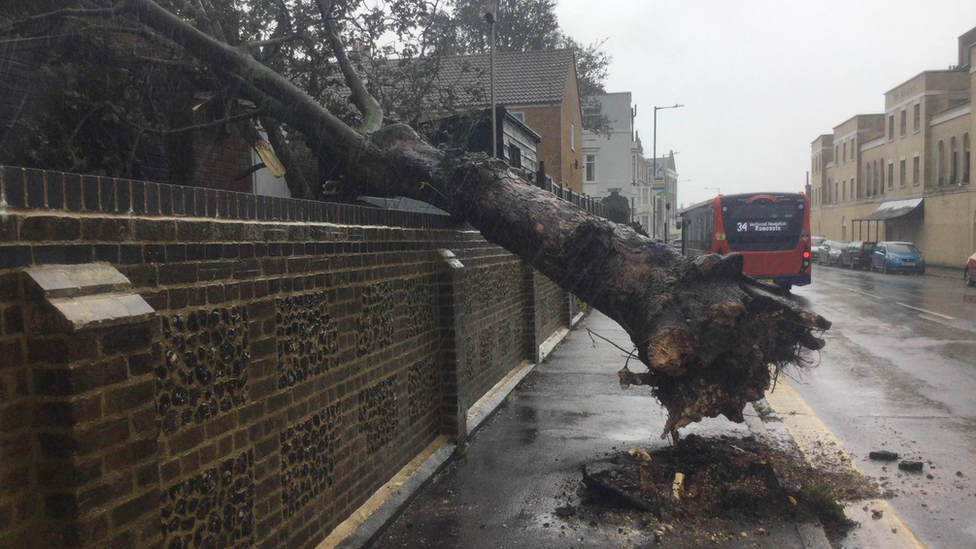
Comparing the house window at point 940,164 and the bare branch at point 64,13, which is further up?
the house window at point 940,164

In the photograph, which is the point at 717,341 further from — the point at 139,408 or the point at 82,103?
the point at 82,103

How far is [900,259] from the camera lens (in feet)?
118

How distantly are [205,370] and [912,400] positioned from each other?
897 centimetres

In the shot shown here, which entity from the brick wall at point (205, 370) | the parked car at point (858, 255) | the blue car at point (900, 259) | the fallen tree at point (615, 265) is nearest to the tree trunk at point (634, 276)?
the fallen tree at point (615, 265)

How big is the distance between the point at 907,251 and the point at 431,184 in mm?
35647

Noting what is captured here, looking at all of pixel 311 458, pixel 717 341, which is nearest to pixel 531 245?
pixel 717 341

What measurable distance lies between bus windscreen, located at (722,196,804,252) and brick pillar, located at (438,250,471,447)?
17.7m

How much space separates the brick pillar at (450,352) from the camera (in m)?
7.23

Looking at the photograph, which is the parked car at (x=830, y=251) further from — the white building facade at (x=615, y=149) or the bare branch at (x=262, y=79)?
the bare branch at (x=262, y=79)

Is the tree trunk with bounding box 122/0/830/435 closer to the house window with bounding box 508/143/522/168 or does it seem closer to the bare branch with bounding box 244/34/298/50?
the bare branch with bounding box 244/34/298/50

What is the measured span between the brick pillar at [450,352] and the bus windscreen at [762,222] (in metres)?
17.7

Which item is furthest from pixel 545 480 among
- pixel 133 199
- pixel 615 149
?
pixel 615 149

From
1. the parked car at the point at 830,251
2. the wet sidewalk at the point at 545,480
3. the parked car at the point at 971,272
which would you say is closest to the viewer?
the wet sidewalk at the point at 545,480

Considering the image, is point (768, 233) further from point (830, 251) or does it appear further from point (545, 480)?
point (830, 251)
